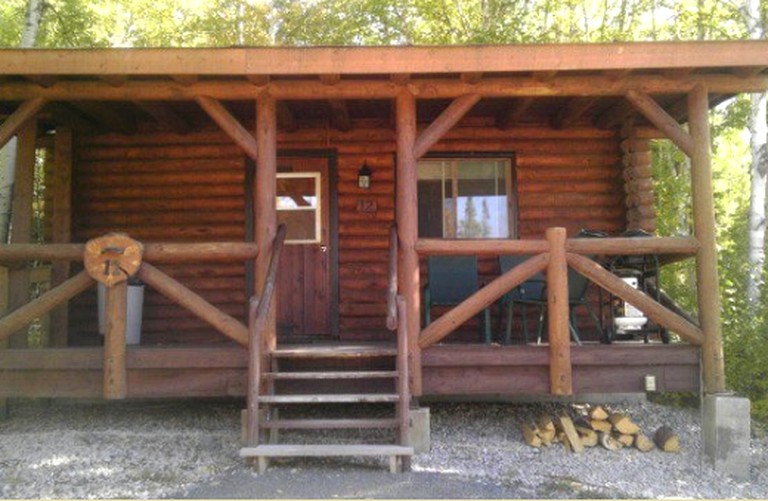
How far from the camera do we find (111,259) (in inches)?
215

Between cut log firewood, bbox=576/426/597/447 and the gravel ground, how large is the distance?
0.32 feet

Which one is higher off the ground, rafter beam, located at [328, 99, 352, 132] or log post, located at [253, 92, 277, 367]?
rafter beam, located at [328, 99, 352, 132]

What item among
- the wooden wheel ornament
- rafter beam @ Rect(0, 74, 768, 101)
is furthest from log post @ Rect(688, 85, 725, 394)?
the wooden wheel ornament

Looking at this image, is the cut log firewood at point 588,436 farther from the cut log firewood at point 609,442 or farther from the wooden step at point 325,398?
the wooden step at point 325,398

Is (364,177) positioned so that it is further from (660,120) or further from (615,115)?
(660,120)

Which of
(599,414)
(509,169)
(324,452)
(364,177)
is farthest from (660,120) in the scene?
(324,452)

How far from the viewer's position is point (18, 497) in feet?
15.8

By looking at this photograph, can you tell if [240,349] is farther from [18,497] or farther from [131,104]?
[131,104]

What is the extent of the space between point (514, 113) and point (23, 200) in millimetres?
5071

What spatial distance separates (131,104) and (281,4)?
13.2 m

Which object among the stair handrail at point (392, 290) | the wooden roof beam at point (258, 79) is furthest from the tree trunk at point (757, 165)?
the wooden roof beam at point (258, 79)

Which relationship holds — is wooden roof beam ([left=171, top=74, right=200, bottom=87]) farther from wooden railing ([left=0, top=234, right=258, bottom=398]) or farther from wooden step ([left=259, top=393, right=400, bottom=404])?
wooden step ([left=259, top=393, right=400, bottom=404])

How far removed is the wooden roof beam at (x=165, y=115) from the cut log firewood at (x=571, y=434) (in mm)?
4800

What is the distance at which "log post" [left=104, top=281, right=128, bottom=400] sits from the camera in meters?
5.48
